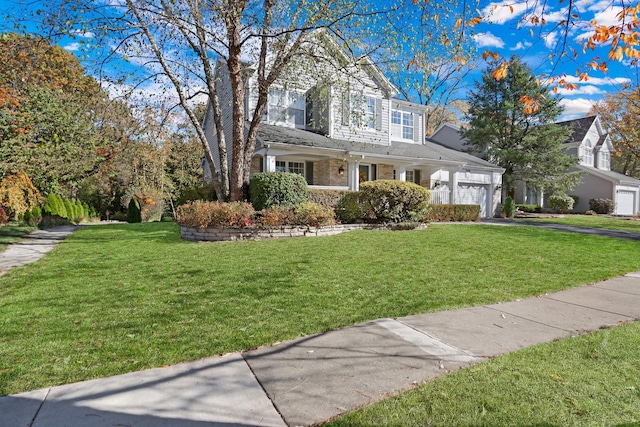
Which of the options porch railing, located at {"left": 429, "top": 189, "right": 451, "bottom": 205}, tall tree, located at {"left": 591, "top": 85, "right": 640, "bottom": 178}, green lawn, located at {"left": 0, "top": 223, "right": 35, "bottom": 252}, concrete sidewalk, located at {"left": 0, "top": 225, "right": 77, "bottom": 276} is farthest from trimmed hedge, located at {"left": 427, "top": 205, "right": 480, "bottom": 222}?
tall tree, located at {"left": 591, "top": 85, "right": 640, "bottom": 178}

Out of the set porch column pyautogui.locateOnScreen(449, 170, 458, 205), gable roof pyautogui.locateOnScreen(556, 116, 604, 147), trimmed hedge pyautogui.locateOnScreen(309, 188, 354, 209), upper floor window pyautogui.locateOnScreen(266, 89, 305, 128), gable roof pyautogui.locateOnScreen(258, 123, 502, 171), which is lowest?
trimmed hedge pyautogui.locateOnScreen(309, 188, 354, 209)

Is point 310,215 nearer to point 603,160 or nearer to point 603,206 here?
point 603,206

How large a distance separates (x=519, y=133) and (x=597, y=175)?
28.8ft

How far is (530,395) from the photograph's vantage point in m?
2.40

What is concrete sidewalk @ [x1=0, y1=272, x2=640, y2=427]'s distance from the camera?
2225 millimetres

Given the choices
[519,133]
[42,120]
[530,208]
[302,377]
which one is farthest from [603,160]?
[42,120]

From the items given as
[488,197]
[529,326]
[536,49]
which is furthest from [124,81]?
[488,197]

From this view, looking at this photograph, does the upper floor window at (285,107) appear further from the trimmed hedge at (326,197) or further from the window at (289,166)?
the trimmed hedge at (326,197)

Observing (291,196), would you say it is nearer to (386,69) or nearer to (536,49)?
(386,69)

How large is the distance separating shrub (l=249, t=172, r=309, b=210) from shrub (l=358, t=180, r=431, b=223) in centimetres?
244

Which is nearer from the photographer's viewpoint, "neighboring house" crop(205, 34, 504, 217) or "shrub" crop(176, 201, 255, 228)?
"shrub" crop(176, 201, 255, 228)

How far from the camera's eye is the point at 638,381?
2.60 meters

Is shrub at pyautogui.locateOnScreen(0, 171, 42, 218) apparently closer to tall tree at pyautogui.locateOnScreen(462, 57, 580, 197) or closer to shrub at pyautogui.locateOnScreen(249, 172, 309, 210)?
shrub at pyautogui.locateOnScreen(249, 172, 309, 210)

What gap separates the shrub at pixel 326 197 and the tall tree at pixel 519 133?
611 inches
